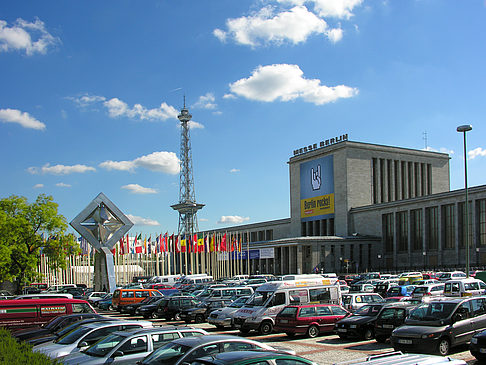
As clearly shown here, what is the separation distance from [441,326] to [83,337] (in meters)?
10.6

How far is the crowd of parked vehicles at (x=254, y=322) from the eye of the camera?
12.5 metres

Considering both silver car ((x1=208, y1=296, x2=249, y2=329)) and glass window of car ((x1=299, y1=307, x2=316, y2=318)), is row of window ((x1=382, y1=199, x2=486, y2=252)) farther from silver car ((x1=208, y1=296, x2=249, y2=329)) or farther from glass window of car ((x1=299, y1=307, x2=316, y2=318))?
glass window of car ((x1=299, y1=307, x2=316, y2=318))

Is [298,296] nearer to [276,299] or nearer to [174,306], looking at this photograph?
[276,299]

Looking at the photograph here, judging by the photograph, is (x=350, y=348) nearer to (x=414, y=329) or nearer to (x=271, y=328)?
(x=414, y=329)

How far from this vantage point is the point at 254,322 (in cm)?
2208

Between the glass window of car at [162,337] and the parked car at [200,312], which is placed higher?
the glass window of car at [162,337]

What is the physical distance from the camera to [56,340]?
15.7 meters

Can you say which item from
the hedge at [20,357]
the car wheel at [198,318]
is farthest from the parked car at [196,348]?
the car wheel at [198,318]

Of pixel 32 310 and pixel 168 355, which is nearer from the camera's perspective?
pixel 168 355

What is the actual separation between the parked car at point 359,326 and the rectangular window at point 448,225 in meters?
62.3

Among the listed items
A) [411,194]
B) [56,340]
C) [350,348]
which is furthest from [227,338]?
[411,194]

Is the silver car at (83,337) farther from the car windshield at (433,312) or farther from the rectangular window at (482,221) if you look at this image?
the rectangular window at (482,221)

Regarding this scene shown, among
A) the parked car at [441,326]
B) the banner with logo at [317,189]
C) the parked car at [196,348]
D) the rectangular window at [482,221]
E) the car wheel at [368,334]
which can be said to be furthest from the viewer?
the banner with logo at [317,189]

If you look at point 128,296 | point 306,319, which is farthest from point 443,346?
point 128,296
